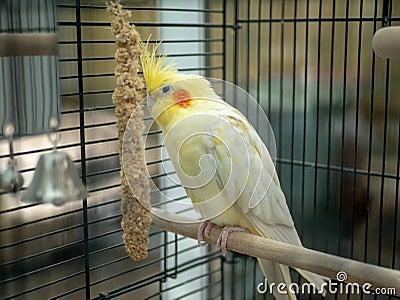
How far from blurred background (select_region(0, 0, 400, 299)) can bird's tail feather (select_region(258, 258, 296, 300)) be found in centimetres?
18

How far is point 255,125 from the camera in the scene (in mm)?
1067

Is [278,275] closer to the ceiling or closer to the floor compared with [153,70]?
closer to the floor

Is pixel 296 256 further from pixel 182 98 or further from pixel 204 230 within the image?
pixel 182 98

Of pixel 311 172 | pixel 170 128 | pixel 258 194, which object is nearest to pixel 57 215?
pixel 170 128

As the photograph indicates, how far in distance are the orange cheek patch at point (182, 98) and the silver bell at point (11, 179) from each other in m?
0.31

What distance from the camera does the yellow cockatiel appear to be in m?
0.95

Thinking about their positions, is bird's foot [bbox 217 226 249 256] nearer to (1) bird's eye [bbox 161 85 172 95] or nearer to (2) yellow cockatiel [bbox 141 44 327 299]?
(2) yellow cockatiel [bbox 141 44 327 299]

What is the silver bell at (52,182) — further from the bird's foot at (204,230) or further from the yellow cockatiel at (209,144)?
the bird's foot at (204,230)

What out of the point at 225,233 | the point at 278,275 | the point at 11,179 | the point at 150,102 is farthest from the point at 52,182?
the point at 278,275

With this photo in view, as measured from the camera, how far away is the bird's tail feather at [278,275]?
1133 mm

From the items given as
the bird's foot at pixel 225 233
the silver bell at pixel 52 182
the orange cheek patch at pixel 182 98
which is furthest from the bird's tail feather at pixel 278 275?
the silver bell at pixel 52 182

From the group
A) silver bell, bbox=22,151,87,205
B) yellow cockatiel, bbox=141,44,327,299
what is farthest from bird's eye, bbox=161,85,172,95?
silver bell, bbox=22,151,87,205

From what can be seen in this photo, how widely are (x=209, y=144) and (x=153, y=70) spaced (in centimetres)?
16

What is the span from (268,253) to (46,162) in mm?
416
